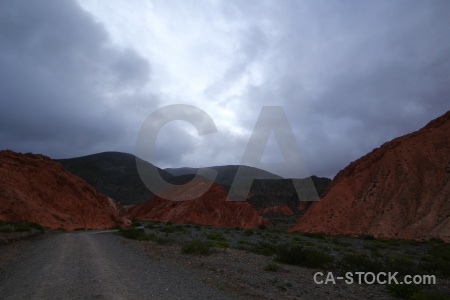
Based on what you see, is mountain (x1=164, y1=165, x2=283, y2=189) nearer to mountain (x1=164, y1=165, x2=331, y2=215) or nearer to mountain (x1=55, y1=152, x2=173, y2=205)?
mountain (x1=164, y1=165, x2=331, y2=215)

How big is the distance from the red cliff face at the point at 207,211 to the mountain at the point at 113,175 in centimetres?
2853

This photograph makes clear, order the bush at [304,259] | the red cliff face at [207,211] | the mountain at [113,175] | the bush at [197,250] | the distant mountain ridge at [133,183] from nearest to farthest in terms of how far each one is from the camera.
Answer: the bush at [304,259], the bush at [197,250], the red cliff face at [207,211], the distant mountain ridge at [133,183], the mountain at [113,175]

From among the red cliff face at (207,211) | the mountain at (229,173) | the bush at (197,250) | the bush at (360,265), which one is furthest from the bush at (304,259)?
the mountain at (229,173)

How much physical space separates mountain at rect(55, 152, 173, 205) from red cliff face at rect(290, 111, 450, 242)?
58.4 meters

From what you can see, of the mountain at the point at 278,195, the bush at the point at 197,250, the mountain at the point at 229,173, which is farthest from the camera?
the mountain at the point at 229,173

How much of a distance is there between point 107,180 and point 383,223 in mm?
96669

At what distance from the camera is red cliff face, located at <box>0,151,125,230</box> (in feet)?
121

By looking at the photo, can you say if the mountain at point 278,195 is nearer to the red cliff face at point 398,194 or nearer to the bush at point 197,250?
the red cliff face at point 398,194

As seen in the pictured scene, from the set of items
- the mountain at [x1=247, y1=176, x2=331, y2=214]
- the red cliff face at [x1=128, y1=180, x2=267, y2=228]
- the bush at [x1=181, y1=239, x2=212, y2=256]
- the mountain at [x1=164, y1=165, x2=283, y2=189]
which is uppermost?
the mountain at [x1=164, y1=165, x2=283, y2=189]

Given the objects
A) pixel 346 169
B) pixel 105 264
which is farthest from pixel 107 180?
pixel 105 264

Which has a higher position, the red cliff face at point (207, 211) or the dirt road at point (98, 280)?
the red cliff face at point (207, 211)

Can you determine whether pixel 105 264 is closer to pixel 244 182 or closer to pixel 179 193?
pixel 179 193
